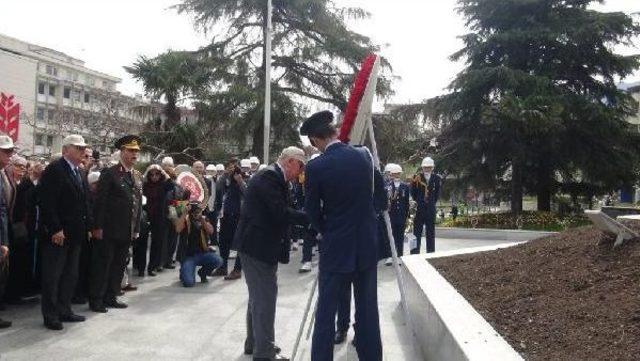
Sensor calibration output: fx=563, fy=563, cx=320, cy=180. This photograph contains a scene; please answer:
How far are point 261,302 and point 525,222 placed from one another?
1565 cm

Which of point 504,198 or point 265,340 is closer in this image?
point 265,340

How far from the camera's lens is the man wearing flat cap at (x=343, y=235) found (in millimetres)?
3895

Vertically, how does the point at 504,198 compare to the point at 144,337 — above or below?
above

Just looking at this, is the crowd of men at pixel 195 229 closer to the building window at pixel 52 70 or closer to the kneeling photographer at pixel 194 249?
the kneeling photographer at pixel 194 249

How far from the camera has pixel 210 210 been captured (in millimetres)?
11219

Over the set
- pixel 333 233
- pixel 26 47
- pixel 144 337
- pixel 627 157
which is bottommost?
pixel 144 337

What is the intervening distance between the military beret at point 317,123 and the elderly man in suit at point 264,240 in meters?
0.41

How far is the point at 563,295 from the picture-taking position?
4.03 meters

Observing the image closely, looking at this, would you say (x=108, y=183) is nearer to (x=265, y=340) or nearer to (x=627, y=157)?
(x=265, y=340)

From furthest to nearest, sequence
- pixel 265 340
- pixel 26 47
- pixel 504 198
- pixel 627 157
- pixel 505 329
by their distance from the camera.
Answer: pixel 26 47 < pixel 504 198 < pixel 627 157 < pixel 265 340 < pixel 505 329

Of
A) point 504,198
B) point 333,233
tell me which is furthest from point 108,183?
point 504,198

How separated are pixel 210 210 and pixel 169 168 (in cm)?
192

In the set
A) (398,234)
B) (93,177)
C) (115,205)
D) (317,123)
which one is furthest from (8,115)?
(317,123)

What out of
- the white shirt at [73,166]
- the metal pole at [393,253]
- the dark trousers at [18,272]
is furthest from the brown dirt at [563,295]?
the dark trousers at [18,272]
